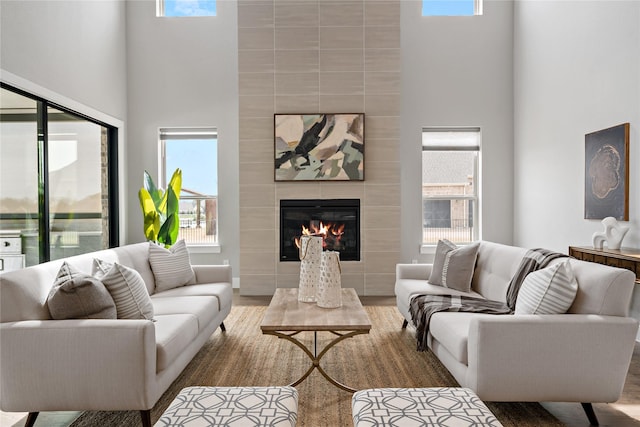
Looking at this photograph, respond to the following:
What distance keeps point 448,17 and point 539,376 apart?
5306 mm

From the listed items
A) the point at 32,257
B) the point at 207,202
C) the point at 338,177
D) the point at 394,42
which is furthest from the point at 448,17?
the point at 32,257

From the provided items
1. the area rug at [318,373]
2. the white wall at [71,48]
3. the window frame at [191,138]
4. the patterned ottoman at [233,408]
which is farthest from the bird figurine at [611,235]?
the white wall at [71,48]

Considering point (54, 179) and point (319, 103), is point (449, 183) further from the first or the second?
point (54, 179)

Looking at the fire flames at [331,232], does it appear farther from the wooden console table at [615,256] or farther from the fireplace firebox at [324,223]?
the wooden console table at [615,256]

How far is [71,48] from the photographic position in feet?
15.6

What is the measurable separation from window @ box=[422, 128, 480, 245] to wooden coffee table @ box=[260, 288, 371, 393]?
3454mm

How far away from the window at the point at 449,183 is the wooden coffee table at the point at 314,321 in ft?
11.3

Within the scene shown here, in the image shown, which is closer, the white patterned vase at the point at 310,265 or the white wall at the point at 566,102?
the white patterned vase at the point at 310,265

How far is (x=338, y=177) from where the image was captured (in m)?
5.65

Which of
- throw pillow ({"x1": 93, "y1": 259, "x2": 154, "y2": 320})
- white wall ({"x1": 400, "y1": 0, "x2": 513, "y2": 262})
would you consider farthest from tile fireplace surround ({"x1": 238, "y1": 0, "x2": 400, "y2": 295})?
throw pillow ({"x1": 93, "y1": 259, "x2": 154, "y2": 320})

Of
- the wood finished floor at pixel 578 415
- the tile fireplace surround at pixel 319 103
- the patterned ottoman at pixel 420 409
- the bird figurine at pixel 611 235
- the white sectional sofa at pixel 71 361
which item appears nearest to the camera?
the patterned ottoman at pixel 420 409

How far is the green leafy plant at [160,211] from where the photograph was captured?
553 centimetres

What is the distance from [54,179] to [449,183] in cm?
490

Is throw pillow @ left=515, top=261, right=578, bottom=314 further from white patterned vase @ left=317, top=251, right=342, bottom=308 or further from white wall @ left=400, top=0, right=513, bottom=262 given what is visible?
white wall @ left=400, top=0, right=513, bottom=262
